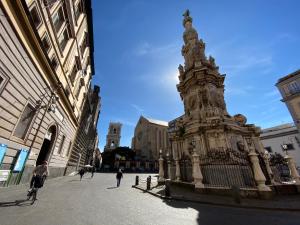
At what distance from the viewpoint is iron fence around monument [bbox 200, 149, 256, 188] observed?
9.75 meters

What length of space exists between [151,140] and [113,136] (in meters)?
22.1

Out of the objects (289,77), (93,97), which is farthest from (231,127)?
(93,97)

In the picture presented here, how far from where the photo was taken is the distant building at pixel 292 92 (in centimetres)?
2633

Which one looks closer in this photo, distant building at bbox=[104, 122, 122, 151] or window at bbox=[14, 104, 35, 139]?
window at bbox=[14, 104, 35, 139]

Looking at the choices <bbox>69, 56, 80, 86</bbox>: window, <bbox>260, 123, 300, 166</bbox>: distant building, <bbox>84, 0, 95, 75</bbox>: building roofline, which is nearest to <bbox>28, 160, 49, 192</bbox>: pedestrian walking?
<bbox>69, 56, 80, 86</bbox>: window

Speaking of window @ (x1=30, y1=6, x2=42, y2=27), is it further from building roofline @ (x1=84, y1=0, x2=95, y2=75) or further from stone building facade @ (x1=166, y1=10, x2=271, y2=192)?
stone building facade @ (x1=166, y1=10, x2=271, y2=192)

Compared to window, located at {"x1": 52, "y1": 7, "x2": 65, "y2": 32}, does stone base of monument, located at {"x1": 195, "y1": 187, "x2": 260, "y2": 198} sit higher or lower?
lower

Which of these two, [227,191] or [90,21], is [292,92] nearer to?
[227,191]

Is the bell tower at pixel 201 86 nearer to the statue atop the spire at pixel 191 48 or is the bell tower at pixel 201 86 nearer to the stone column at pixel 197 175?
the statue atop the spire at pixel 191 48

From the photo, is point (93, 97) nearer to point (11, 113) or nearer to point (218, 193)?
point (11, 113)

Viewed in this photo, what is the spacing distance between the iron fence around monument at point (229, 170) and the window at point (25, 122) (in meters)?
12.7

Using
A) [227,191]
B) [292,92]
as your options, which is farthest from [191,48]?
[292,92]

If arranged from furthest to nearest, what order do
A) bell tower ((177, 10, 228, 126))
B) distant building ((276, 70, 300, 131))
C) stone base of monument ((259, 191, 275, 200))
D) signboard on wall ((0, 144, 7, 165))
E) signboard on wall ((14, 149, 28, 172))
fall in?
distant building ((276, 70, 300, 131))
bell tower ((177, 10, 228, 126))
signboard on wall ((14, 149, 28, 172))
stone base of monument ((259, 191, 275, 200))
signboard on wall ((0, 144, 7, 165))

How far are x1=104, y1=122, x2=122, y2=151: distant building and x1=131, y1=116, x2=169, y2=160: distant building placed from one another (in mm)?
11254
